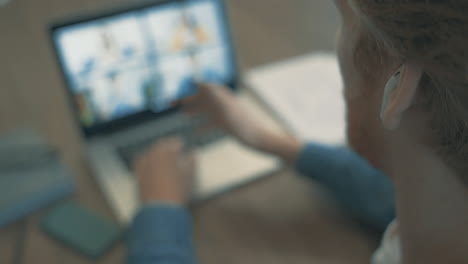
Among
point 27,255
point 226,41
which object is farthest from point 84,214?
point 226,41

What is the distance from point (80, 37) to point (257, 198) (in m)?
0.44

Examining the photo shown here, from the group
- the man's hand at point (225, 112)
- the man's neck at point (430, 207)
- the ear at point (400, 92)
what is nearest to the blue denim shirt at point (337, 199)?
the man's hand at point (225, 112)

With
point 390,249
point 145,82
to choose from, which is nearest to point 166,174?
point 145,82

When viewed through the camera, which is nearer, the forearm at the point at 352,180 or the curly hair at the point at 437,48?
the curly hair at the point at 437,48

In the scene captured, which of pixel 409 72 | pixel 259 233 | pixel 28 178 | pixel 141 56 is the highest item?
pixel 409 72

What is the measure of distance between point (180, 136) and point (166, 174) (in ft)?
0.54

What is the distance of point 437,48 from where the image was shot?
0.35 meters

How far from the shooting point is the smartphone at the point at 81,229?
73 cm

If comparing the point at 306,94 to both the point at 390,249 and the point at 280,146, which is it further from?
the point at 390,249

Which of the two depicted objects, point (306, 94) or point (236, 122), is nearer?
point (236, 122)

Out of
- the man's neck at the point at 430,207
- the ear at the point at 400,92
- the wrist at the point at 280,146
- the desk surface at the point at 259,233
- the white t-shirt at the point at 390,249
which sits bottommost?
the desk surface at the point at 259,233

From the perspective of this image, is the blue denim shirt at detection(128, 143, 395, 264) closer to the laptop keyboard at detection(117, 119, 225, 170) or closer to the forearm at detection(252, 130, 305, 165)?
the forearm at detection(252, 130, 305, 165)

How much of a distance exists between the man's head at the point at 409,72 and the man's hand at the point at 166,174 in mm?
372

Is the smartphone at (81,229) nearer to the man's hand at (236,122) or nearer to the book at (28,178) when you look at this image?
the book at (28,178)
